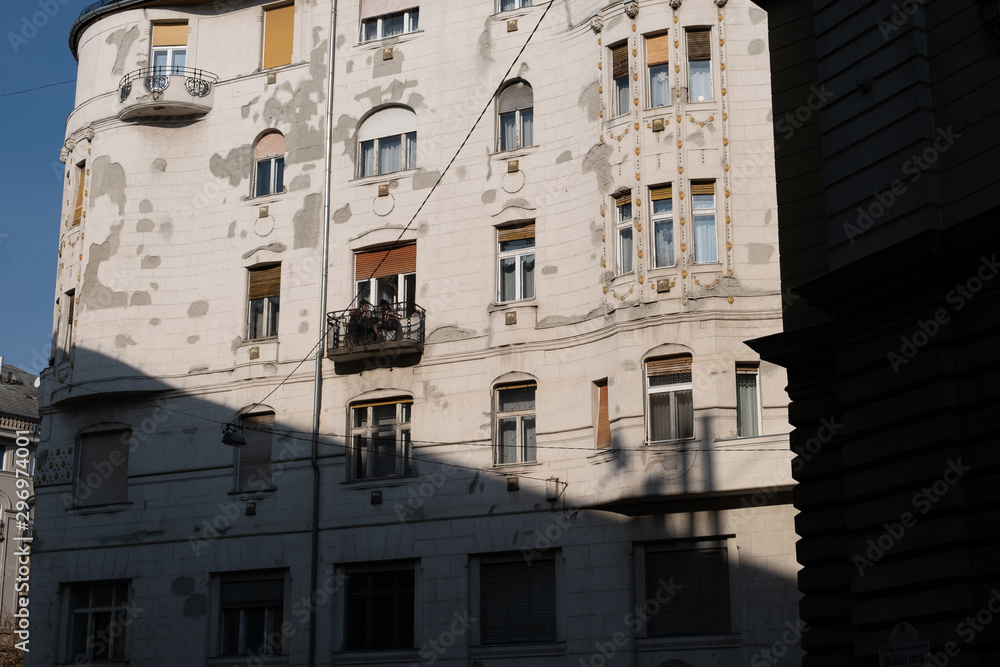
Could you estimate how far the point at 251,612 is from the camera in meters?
29.1

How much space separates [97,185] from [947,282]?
82.4 ft

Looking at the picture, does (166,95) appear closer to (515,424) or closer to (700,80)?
(515,424)

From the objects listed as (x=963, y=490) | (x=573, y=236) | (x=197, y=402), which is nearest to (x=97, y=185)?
(x=197, y=402)

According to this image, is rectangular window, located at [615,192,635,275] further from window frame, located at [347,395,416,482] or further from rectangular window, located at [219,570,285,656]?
rectangular window, located at [219,570,285,656]

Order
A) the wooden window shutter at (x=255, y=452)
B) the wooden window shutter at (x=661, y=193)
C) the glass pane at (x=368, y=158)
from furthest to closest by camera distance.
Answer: the glass pane at (x=368, y=158), the wooden window shutter at (x=255, y=452), the wooden window shutter at (x=661, y=193)

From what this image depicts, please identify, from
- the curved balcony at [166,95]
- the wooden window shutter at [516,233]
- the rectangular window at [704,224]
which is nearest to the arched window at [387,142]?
the wooden window shutter at [516,233]

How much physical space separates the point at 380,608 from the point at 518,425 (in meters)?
5.20

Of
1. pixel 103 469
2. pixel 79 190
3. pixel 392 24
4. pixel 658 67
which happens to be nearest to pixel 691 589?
pixel 658 67

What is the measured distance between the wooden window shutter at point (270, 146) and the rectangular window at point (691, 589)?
14670 millimetres

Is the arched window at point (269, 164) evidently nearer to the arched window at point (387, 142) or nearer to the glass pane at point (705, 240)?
the arched window at point (387, 142)

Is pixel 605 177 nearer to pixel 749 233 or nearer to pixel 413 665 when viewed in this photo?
pixel 749 233

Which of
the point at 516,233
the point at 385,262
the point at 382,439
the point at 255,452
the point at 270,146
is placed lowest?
the point at 255,452

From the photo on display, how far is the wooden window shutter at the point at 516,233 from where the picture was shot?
1123 inches

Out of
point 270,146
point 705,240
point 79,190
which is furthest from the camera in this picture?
point 79,190
